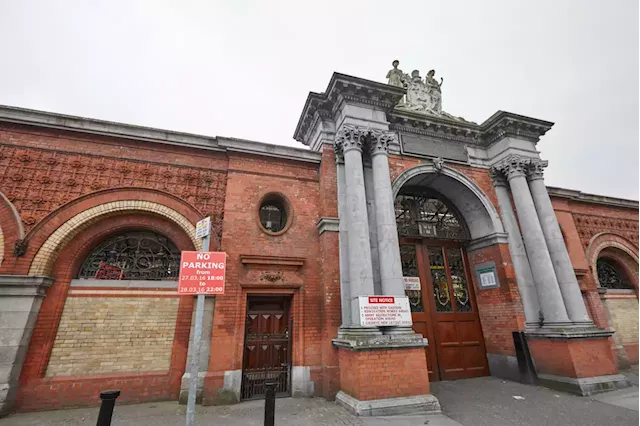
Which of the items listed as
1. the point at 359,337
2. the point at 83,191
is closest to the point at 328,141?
the point at 359,337

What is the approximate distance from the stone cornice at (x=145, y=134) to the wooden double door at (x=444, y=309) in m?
4.54

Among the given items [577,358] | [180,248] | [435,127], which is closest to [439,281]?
[577,358]

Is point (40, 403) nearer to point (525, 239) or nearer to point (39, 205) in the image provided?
point (39, 205)

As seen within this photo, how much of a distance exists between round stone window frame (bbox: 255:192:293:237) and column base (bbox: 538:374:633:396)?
749cm

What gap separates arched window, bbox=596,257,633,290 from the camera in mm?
11664

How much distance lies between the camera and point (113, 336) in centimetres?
631

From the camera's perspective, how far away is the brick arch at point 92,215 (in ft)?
20.4

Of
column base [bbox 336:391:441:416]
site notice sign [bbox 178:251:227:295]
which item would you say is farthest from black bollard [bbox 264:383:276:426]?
column base [bbox 336:391:441:416]

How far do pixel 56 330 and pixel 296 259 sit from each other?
5178 millimetres

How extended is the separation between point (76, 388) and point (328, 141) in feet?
26.1

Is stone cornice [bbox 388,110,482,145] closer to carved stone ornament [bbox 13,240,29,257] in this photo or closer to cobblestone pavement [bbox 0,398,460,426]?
cobblestone pavement [bbox 0,398,460,426]

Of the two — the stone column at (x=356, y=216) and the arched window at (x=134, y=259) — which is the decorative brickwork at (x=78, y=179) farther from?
the stone column at (x=356, y=216)

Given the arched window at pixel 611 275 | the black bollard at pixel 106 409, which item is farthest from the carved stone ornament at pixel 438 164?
the black bollard at pixel 106 409

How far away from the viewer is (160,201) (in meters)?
7.26
